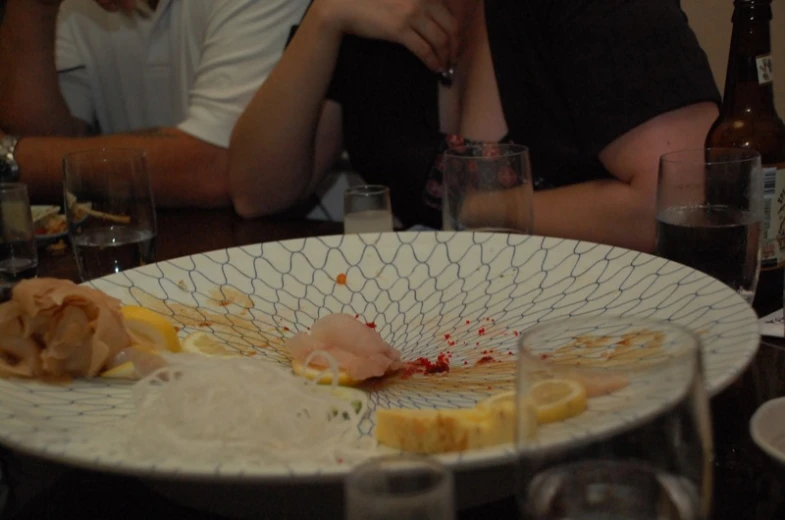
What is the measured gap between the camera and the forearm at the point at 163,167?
1685 mm

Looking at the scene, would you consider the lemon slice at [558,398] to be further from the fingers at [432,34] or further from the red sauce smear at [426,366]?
the fingers at [432,34]

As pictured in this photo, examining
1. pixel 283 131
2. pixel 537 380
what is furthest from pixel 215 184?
pixel 537 380

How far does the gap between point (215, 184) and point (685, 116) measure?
34.9 inches

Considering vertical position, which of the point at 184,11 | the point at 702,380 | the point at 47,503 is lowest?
the point at 47,503

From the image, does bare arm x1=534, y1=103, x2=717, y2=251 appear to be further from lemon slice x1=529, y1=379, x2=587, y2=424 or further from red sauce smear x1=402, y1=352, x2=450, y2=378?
lemon slice x1=529, y1=379, x2=587, y2=424

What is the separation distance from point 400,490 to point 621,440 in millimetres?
95

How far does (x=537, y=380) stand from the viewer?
1.27ft

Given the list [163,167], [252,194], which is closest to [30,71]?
[163,167]

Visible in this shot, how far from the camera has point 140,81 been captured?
8.11 ft

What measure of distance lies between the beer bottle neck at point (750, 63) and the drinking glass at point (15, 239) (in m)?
Result: 0.88

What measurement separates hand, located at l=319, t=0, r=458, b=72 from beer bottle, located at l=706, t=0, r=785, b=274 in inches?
23.2

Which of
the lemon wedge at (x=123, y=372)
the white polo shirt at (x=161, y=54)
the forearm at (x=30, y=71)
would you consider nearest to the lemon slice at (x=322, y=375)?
the lemon wedge at (x=123, y=372)

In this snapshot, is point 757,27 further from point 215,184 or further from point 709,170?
point 215,184

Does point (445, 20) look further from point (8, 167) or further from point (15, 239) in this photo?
point (8, 167)
